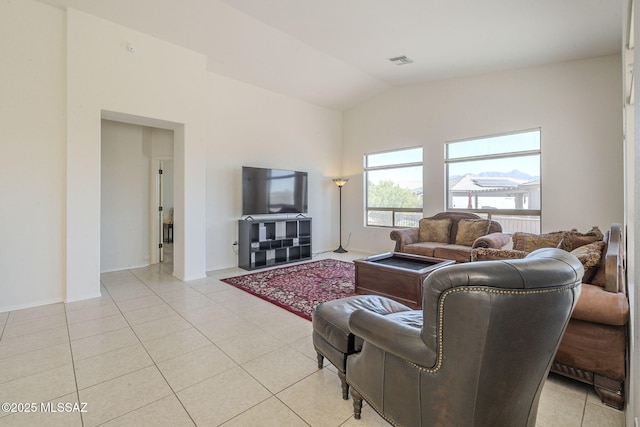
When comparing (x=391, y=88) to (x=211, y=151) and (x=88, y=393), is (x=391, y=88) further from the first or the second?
(x=88, y=393)

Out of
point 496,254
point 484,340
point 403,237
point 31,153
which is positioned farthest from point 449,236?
point 31,153

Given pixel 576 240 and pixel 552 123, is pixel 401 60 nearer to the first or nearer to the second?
pixel 552 123

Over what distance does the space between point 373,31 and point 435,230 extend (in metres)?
3.30

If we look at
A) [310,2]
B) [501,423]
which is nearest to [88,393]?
[501,423]

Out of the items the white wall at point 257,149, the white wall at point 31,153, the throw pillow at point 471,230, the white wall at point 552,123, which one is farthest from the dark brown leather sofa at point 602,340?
the white wall at point 31,153

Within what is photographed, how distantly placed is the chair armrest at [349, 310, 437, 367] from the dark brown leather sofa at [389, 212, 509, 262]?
11.3ft

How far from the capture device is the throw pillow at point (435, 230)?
5.12 m

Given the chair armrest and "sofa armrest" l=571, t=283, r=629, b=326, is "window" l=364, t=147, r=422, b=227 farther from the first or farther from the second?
the chair armrest

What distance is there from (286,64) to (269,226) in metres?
2.85

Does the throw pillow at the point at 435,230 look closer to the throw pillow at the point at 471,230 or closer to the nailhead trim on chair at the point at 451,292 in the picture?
the throw pillow at the point at 471,230

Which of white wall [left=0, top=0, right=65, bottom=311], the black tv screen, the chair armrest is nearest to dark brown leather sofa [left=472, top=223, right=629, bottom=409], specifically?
the chair armrest

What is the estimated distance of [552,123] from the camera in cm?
448

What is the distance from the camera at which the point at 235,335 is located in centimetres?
265

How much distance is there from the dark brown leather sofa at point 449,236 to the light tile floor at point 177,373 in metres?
2.58
